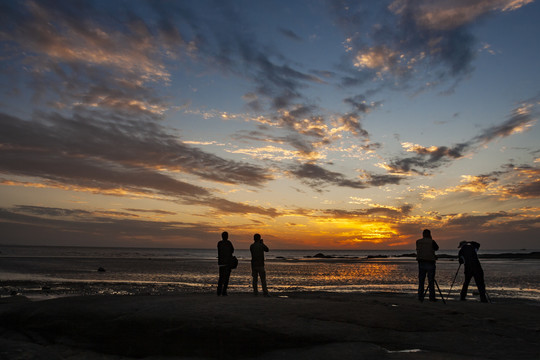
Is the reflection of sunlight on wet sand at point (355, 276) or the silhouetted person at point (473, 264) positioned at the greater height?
the silhouetted person at point (473, 264)

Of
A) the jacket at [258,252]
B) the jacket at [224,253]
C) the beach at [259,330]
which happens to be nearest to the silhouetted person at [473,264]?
the beach at [259,330]

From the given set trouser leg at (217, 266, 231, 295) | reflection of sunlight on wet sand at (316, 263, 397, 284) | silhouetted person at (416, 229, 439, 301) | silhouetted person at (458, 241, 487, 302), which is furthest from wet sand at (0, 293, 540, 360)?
reflection of sunlight on wet sand at (316, 263, 397, 284)

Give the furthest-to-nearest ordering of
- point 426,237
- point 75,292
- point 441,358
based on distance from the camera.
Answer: point 75,292, point 426,237, point 441,358

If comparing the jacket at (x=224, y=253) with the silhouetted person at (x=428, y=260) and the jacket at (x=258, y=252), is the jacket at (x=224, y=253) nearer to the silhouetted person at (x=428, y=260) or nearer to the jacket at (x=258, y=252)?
the jacket at (x=258, y=252)

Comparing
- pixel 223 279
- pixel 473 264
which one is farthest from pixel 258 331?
pixel 473 264

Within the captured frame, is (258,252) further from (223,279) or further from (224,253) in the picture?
(223,279)

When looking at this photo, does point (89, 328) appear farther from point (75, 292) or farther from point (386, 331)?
point (75, 292)

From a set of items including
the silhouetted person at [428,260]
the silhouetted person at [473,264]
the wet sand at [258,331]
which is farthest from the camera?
the silhouetted person at [473,264]

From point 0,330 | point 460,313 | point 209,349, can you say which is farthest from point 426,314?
point 0,330

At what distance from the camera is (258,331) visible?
9.30m

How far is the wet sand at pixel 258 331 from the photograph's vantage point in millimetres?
8562

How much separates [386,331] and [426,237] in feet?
22.0

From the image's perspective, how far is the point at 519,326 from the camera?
10461 millimetres

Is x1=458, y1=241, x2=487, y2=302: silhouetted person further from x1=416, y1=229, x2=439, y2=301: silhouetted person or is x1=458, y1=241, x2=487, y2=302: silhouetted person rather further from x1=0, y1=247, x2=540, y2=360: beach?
x1=0, y1=247, x2=540, y2=360: beach
